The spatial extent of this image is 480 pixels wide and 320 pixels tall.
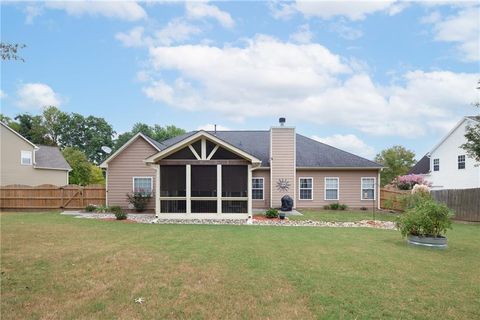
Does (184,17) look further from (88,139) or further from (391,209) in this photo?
(88,139)

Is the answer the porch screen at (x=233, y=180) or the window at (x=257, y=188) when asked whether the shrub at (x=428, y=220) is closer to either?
the porch screen at (x=233, y=180)

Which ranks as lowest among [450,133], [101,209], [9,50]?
[101,209]

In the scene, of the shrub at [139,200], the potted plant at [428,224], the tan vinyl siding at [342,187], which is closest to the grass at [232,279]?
the potted plant at [428,224]

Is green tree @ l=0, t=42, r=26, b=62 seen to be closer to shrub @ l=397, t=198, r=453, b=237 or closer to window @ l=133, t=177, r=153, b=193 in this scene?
shrub @ l=397, t=198, r=453, b=237

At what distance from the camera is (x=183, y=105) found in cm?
2678

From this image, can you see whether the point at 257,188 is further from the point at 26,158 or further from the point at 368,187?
the point at 26,158

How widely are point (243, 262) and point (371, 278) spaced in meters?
2.48

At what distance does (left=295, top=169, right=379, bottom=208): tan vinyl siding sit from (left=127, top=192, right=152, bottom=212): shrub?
9.61m

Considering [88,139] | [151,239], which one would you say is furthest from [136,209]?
[88,139]

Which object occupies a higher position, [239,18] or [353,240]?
[239,18]

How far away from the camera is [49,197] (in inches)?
843

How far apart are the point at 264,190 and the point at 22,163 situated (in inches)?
825

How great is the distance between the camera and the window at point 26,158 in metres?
28.9

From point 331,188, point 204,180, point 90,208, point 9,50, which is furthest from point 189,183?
point 331,188
